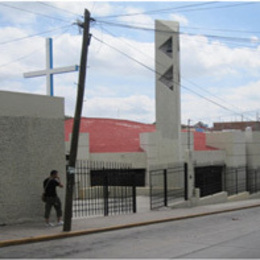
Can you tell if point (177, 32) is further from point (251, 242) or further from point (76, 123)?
point (251, 242)

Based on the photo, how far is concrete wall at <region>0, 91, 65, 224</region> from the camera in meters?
12.1

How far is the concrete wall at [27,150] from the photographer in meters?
12.1

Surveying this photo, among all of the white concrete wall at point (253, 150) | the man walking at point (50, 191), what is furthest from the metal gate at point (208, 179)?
the man walking at point (50, 191)

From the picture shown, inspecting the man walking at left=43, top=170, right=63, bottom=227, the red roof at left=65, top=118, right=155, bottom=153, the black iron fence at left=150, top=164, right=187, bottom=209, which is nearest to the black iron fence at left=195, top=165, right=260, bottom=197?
the black iron fence at left=150, top=164, right=187, bottom=209

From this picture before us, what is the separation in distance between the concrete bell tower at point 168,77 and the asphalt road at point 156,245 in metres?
13.2

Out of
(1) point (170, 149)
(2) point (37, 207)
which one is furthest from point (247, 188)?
(2) point (37, 207)

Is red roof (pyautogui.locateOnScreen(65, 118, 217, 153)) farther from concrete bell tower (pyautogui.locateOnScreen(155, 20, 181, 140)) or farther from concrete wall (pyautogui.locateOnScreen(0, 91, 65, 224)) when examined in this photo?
concrete wall (pyautogui.locateOnScreen(0, 91, 65, 224))

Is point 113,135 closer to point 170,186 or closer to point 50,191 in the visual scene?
point 170,186

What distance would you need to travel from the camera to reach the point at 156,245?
A: 9.81 m

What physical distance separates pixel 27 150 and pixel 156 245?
509 cm

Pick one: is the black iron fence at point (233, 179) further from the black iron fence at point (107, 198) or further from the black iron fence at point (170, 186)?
the black iron fence at point (107, 198)

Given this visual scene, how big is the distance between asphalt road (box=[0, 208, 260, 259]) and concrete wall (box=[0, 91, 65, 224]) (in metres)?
2.23

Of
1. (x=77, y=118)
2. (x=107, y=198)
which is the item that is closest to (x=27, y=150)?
(x=77, y=118)

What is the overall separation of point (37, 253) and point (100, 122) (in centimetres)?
2751
